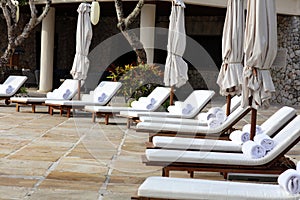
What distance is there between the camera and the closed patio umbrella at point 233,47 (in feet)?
21.1

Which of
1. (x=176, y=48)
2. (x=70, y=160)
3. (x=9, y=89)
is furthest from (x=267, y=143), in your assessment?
(x=9, y=89)

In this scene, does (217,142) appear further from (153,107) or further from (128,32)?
(128,32)

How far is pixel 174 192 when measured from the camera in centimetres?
346

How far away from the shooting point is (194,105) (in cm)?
855

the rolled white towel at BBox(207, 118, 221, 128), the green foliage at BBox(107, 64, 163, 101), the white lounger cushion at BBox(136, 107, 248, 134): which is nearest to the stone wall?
the green foliage at BBox(107, 64, 163, 101)

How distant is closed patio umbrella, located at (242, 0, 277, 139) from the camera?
4957mm

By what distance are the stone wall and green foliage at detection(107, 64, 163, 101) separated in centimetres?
574

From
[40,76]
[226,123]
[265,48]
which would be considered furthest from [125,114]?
[40,76]

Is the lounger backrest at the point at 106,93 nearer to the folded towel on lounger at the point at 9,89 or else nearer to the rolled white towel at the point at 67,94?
the rolled white towel at the point at 67,94

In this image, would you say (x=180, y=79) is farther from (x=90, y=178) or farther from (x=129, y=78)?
(x=90, y=178)

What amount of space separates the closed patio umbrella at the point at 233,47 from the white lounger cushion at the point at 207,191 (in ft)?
9.31

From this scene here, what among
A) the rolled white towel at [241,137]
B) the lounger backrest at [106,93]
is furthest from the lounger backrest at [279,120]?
the lounger backrest at [106,93]

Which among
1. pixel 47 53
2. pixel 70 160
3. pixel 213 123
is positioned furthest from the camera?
pixel 47 53

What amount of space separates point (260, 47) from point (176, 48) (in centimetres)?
424
